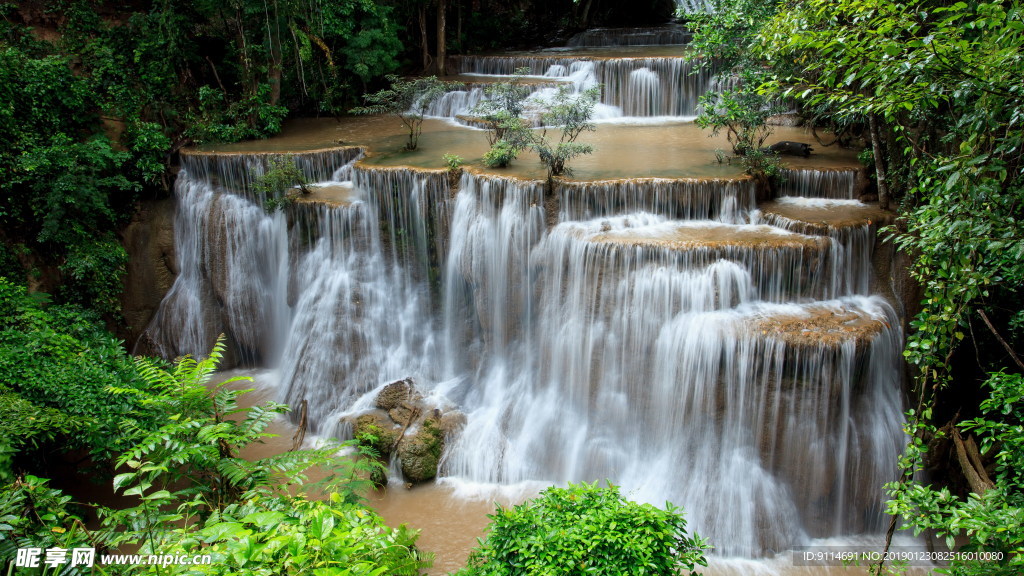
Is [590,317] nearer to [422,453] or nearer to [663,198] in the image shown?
[663,198]

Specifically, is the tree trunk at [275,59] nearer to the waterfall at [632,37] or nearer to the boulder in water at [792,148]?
the boulder in water at [792,148]

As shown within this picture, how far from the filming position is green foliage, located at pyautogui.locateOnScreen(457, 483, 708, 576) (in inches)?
173

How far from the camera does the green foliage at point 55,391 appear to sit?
6.05m

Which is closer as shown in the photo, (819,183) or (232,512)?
(232,512)

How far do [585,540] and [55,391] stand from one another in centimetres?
620

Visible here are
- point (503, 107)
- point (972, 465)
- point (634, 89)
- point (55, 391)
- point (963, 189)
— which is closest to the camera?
point (963, 189)

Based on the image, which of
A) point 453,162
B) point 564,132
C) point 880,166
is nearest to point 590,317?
point 564,132

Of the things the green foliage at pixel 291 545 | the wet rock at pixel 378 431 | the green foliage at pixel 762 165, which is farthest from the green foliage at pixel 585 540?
the green foliage at pixel 762 165

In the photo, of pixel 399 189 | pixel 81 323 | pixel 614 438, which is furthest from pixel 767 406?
pixel 81 323

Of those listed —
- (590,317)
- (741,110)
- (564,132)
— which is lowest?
(590,317)

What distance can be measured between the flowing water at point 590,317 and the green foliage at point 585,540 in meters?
3.50

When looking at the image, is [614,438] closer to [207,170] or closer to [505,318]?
[505,318]

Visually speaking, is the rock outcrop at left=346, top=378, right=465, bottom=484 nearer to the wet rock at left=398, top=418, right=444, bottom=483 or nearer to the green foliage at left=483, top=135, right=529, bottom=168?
the wet rock at left=398, top=418, right=444, bottom=483

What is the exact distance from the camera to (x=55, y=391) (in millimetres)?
6680
